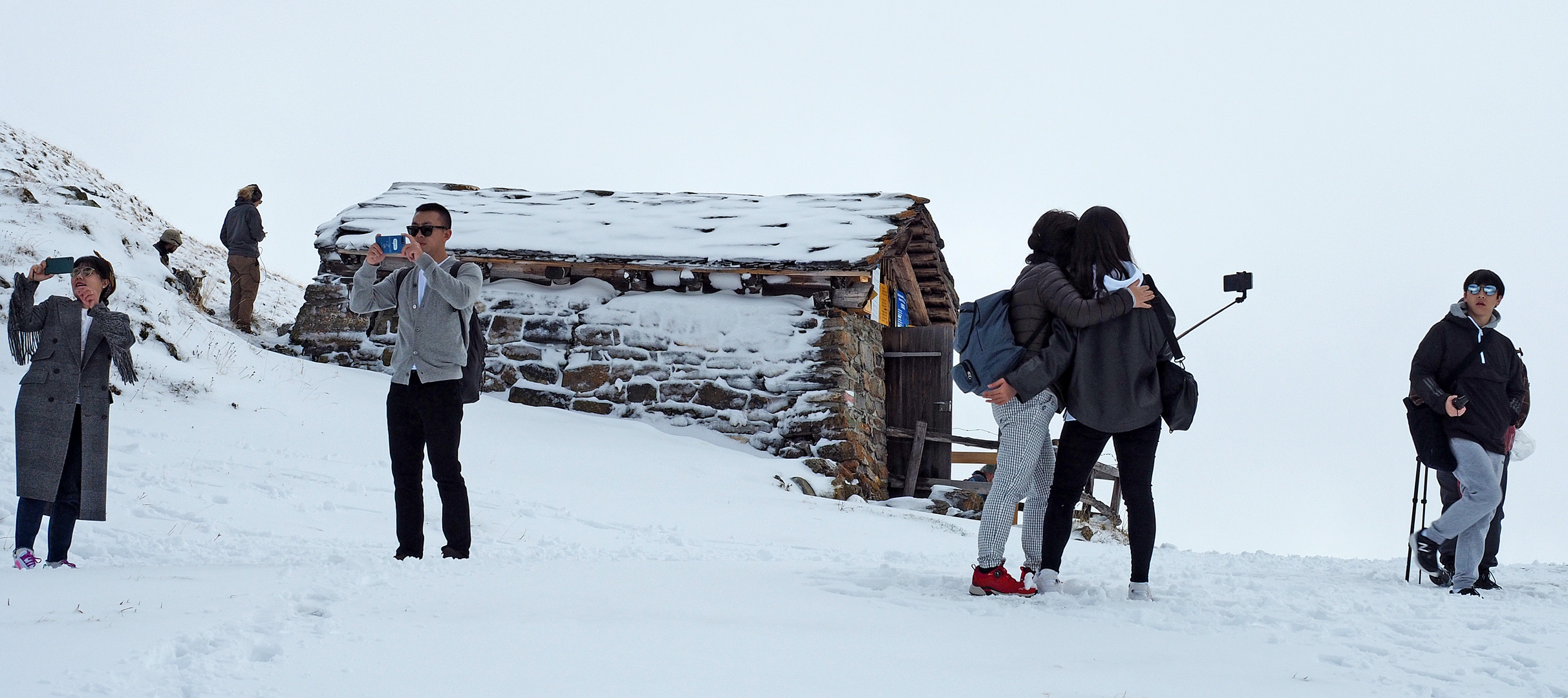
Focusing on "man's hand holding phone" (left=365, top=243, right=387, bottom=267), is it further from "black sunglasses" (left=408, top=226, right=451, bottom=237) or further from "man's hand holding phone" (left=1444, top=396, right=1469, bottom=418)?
"man's hand holding phone" (left=1444, top=396, right=1469, bottom=418)

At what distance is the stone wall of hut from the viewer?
955 centimetres

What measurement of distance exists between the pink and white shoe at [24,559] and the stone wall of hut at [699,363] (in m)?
5.90

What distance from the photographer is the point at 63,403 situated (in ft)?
14.0

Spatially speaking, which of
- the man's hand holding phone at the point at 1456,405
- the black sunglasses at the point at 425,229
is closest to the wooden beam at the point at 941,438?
the man's hand holding phone at the point at 1456,405

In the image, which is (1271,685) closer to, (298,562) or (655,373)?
(298,562)

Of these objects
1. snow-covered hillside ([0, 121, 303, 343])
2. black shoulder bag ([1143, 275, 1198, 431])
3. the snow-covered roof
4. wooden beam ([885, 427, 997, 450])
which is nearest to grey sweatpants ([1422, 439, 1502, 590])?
black shoulder bag ([1143, 275, 1198, 431])

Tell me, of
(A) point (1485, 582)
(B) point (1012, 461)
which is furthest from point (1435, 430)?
(B) point (1012, 461)

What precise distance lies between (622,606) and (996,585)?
135 centimetres

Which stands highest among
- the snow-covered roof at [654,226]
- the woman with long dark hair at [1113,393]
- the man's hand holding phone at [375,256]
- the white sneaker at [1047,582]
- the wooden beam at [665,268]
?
the snow-covered roof at [654,226]

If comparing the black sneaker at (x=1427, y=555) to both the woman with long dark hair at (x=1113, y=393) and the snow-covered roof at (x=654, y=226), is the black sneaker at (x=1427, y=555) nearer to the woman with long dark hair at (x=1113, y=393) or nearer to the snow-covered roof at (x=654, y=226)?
the woman with long dark hair at (x=1113, y=393)

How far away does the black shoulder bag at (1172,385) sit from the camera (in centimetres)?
355

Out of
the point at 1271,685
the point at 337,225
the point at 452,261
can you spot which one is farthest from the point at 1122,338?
the point at 337,225

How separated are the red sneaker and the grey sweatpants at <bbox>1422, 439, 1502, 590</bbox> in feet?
8.83

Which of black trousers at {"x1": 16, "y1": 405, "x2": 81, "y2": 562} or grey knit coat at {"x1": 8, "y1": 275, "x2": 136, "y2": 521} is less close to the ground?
grey knit coat at {"x1": 8, "y1": 275, "x2": 136, "y2": 521}
